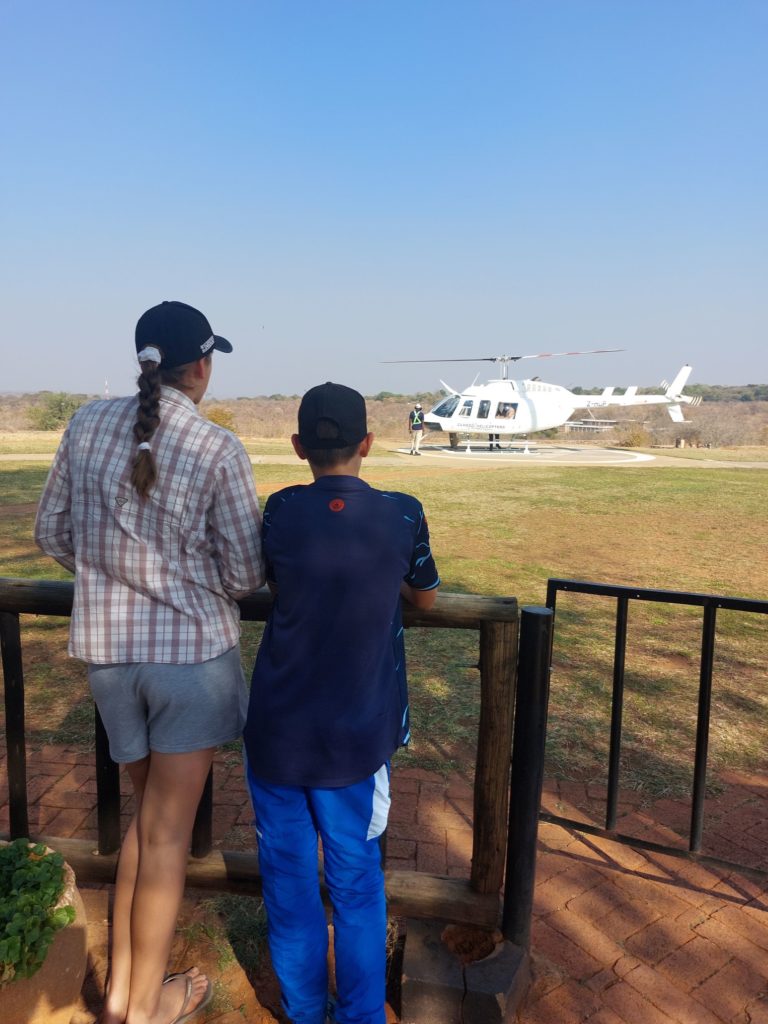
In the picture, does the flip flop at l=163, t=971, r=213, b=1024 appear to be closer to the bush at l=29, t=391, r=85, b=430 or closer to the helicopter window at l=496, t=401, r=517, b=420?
the helicopter window at l=496, t=401, r=517, b=420

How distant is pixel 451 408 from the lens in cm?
3031

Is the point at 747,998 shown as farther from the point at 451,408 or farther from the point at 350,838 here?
the point at 451,408

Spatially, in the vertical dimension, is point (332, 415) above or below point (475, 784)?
above

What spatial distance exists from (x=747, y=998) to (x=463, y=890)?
0.88 metres

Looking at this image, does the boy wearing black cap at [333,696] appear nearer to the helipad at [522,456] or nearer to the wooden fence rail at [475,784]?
the wooden fence rail at [475,784]

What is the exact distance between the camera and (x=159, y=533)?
172cm

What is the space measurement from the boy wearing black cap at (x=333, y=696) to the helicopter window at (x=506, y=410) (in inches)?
1167

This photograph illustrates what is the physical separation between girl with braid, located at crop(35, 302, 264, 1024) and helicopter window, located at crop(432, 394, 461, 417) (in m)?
28.7

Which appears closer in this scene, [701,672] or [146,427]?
[146,427]

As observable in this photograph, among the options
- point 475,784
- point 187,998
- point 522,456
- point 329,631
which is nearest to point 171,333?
point 329,631

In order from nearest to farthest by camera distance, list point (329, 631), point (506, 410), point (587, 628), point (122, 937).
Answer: point (329, 631) < point (122, 937) < point (587, 628) < point (506, 410)

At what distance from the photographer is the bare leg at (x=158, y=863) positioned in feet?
6.02

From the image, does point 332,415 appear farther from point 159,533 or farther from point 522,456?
point 522,456

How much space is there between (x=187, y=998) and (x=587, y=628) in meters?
4.70
